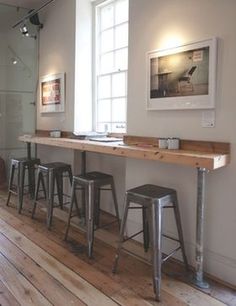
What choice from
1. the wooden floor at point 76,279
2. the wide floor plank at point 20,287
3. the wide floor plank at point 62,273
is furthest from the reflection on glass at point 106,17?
the wide floor plank at point 20,287

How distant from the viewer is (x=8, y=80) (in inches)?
190

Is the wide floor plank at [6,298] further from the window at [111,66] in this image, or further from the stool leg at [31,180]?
the stool leg at [31,180]

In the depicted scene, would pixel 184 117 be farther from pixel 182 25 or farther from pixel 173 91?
pixel 182 25

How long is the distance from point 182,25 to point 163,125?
0.79m

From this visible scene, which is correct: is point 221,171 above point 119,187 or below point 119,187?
above

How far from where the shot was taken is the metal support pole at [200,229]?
6.97 feet

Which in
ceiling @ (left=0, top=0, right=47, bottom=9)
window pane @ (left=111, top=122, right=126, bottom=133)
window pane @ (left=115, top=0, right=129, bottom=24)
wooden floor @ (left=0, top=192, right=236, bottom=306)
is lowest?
wooden floor @ (left=0, top=192, right=236, bottom=306)

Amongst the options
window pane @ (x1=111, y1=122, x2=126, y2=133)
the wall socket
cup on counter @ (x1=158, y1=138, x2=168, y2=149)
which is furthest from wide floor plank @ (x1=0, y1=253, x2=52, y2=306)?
window pane @ (x1=111, y1=122, x2=126, y2=133)

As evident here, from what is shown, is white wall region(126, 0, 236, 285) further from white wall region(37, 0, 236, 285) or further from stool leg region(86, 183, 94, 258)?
stool leg region(86, 183, 94, 258)

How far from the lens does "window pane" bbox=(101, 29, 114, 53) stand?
3648 millimetres

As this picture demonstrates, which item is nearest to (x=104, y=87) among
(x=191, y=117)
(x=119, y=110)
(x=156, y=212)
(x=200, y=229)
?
(x=119, y=110)

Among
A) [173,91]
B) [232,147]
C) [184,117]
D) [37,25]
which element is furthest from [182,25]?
[37,25]

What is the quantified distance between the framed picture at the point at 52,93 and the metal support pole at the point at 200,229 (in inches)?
93.2

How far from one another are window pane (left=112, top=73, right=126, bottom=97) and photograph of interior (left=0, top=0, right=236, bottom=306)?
0.02 m
